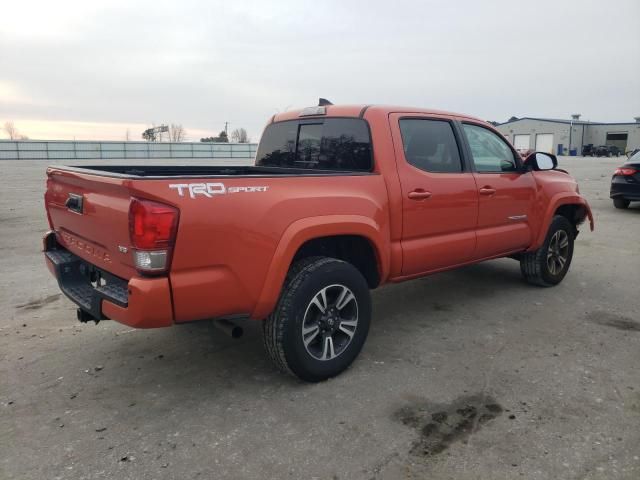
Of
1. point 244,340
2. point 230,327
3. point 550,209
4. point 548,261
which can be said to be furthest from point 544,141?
point 230,327

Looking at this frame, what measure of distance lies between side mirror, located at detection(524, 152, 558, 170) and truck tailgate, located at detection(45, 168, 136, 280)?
157 inches

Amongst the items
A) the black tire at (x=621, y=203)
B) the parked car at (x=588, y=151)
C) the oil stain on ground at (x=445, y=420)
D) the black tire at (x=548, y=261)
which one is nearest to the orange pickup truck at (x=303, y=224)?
the black tire at (x=548, y=261)

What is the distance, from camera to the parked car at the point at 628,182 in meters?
11.6

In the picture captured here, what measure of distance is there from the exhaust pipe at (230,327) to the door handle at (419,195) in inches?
64.8

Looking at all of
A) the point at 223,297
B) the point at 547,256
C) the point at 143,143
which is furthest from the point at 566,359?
the point at 143,143

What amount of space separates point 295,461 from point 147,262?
1.28 m

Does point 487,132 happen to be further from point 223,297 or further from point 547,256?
point 223,297

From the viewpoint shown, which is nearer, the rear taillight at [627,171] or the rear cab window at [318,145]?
the rear cab window at [318,145]

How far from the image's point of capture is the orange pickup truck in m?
2.74

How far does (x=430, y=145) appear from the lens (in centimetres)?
428

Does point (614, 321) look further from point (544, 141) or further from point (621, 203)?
point (544, 141)

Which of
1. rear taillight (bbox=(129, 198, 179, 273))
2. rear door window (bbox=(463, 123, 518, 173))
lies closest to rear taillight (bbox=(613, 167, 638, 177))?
rear door window (bbox=(463, 123, 518, 173))

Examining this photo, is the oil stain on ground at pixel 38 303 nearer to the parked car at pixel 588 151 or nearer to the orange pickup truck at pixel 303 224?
the orange pickup truck at pixel 303 224

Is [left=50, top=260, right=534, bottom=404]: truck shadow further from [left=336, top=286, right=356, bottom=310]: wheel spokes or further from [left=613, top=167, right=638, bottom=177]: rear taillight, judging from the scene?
[left=613, top=167, right=638, bottom=177]: rear taillight
